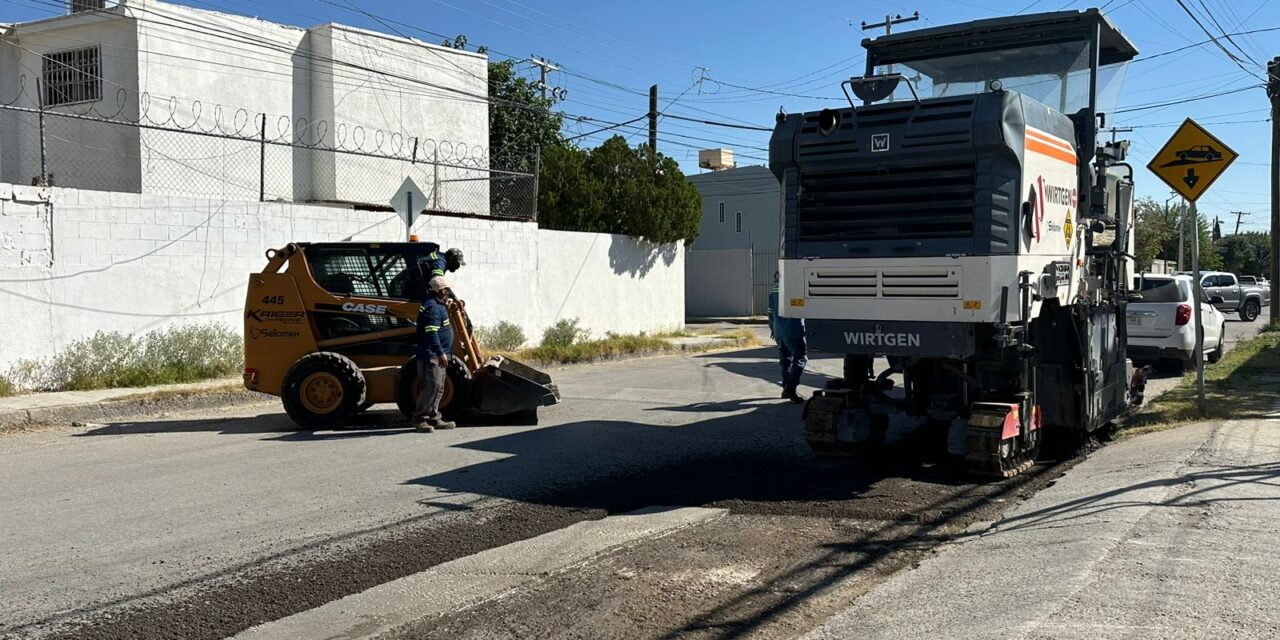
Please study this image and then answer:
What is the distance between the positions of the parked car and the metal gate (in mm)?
19327

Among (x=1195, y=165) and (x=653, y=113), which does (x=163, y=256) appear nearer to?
(x=1195, y=165)

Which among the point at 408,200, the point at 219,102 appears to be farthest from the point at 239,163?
the point at 408,200

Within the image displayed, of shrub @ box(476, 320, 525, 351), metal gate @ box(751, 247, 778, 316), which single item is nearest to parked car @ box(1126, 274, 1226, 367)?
shrub @ box(476, 320, 525, 351)

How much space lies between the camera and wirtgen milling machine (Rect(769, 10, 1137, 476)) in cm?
756

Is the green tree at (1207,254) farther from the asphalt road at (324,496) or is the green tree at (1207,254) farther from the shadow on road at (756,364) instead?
the asphalt road at (324,496)

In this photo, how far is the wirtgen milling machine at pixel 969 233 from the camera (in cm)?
756

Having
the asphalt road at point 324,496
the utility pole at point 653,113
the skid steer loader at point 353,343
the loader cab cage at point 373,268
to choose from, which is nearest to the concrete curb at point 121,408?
the asphalt road at point 324,496

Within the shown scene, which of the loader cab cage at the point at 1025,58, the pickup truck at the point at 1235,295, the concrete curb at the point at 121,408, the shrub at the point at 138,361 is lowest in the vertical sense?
the concrete curb at the point at 121,408

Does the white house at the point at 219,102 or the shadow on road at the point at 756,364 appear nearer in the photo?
the shadow on road at the point at 756,364

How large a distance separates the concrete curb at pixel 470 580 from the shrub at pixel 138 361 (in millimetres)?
9422

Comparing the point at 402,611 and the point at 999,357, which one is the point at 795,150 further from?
the point at 402,611

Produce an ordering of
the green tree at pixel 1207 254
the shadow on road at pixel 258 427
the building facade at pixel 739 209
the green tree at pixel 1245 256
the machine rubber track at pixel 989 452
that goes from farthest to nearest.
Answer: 1. the green tree at pixel 1245 256
2. the green tree at pixel 1207 254
3. the building facade at pixel 739 209
4. the shadow on road at pixel 258 427
5. the machine rubber track at pixel 989 452

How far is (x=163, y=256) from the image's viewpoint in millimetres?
14742

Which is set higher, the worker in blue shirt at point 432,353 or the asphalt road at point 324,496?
the worker in blue shirt at point 432,353
